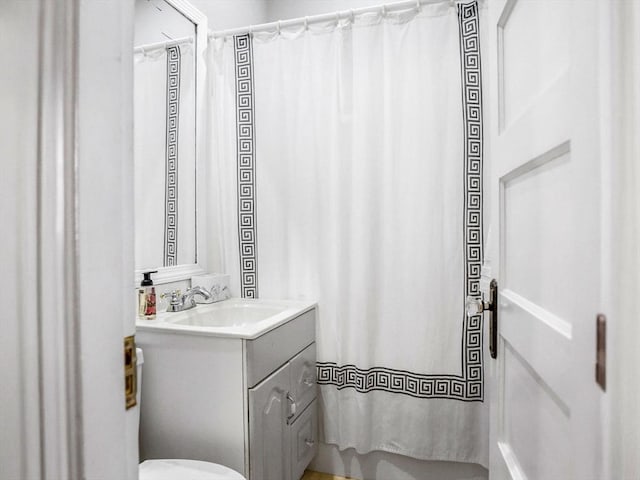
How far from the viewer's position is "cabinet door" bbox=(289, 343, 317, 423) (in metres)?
1.76

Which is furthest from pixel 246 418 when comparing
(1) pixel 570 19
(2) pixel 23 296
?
(1) pixel 570 19

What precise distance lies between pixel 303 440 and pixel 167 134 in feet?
4.87

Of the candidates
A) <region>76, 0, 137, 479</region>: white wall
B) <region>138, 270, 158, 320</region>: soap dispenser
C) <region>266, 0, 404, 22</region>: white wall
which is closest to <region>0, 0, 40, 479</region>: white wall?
<region>76, 0, 137, 479</region>: white wall

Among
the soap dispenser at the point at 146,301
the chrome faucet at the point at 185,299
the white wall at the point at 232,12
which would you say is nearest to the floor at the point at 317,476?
the chrome faucet at the point at 185,299

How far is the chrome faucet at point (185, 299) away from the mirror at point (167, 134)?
107mm

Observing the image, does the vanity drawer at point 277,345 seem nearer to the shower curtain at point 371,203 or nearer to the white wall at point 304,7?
the shower curtain at point 371,203

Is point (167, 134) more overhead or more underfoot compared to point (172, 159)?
more overhead

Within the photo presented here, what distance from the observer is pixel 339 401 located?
6.47ft

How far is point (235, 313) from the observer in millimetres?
1956

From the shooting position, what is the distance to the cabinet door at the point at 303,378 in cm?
176

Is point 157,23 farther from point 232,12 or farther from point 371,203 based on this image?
point 371,203

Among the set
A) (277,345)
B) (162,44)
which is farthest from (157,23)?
(277,345)

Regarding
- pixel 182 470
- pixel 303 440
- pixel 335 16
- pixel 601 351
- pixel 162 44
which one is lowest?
pixel 303 440

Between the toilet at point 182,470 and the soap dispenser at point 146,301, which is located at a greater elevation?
the soap dispenser at point 146,301
